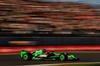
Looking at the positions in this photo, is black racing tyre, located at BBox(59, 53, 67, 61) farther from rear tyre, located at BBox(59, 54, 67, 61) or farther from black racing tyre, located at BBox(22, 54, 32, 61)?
black racing tyre, located at BBox(22, 54, 32, 61)

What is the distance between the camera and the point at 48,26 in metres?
19.0

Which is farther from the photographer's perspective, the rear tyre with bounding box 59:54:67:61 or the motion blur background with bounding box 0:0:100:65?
the motion blur background with bounding box 0:0:100:65

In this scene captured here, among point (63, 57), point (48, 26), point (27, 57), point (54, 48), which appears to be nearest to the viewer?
point (63, 57)

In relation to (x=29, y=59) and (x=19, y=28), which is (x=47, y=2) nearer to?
(x=19, y=28)

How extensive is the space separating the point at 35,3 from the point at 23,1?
1.20 meters

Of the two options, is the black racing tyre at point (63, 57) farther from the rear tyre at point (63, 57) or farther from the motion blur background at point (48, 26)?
the motion blur background at point (48, 26)

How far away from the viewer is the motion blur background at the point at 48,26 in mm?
15070

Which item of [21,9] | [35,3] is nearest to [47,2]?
[35,3]

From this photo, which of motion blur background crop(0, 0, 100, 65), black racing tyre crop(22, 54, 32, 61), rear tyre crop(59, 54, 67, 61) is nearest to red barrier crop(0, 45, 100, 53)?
motion blur background crop(0, 0, 100, 65)

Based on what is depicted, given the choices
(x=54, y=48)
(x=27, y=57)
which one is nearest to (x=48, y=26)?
(x=54, y=48)

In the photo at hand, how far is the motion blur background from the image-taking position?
15.1 metres

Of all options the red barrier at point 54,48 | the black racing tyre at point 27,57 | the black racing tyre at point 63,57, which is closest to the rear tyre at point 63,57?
the black racing tyre at point 63,57

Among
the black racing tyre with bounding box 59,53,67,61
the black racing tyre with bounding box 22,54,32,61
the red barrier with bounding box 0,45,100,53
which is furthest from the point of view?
the red barrier with bounding box 0,45,100,53

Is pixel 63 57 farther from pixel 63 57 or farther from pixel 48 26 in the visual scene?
pixel 48 26
